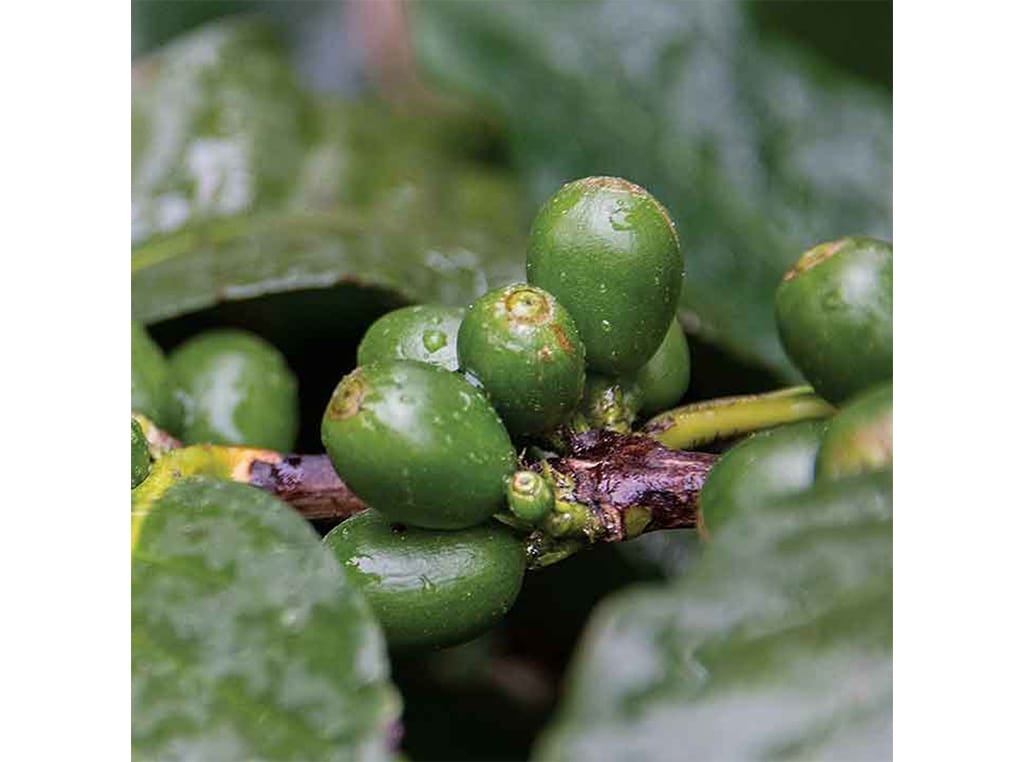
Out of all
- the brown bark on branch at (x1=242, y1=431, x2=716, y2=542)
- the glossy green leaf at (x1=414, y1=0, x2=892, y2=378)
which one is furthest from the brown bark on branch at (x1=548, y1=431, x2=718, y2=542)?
the glossy green leaf at (x1=414, y1=0, x2=892, y2=378)

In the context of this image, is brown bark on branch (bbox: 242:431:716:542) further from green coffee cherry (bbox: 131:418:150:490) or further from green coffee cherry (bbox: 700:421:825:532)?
green coffee cherry (bbox: 131:418:150:490)

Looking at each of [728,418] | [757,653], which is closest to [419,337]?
[728,418]

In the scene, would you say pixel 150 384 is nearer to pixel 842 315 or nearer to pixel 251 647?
pixel 251 647

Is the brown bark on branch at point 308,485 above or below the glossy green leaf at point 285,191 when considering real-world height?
below

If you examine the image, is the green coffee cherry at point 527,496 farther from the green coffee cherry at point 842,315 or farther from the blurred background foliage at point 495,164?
the blurred background foliage at point 495,164

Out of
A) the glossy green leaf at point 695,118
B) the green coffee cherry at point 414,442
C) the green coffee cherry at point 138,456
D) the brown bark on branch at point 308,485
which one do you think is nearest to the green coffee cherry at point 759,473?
the green coffee cherry at point 414,442

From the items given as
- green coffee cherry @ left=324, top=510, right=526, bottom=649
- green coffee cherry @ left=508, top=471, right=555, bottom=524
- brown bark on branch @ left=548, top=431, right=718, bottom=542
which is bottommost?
green coffee cherry @ left=324, top=510, right=526, bottom=649
